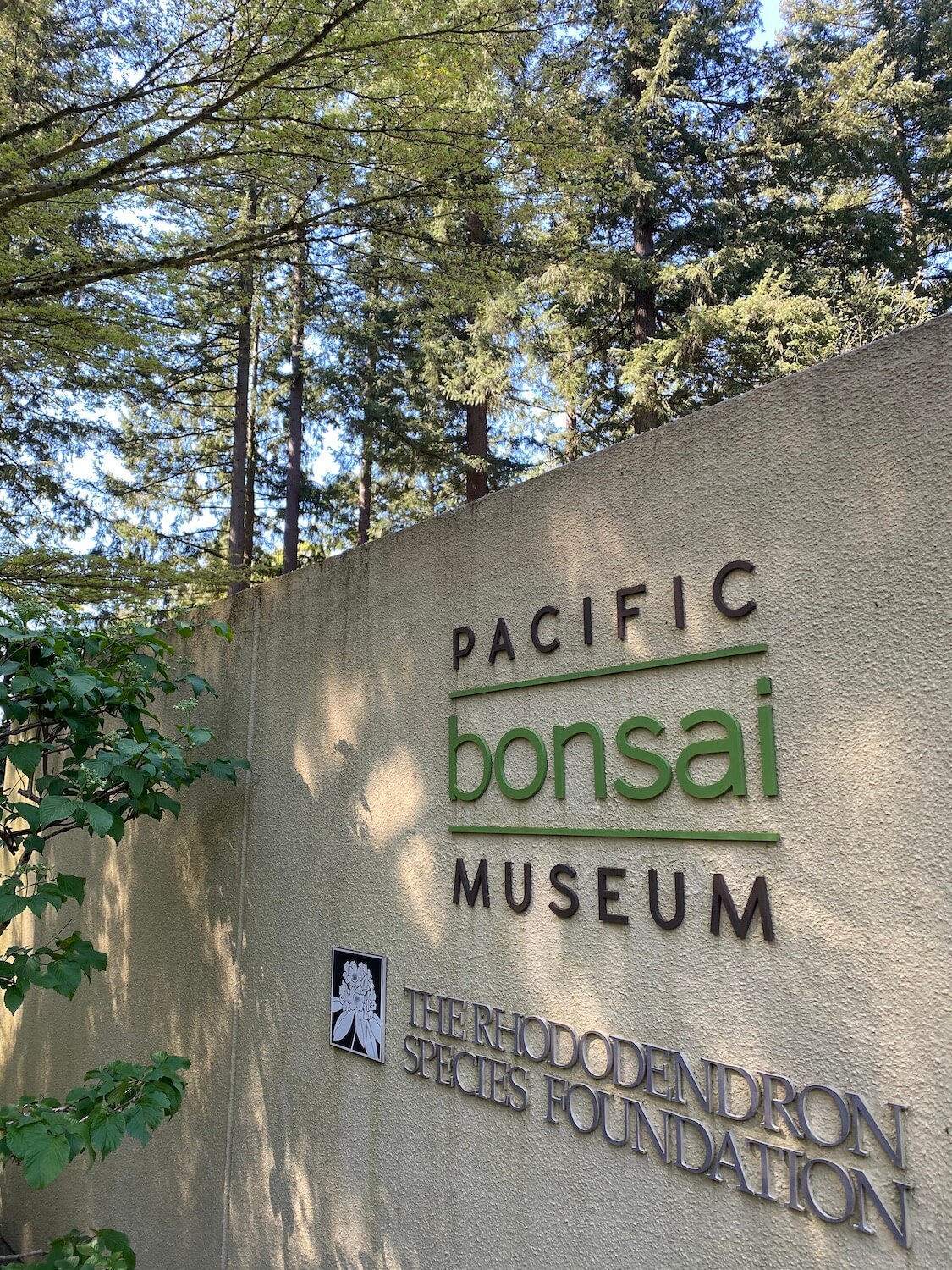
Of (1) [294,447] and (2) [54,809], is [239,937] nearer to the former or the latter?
(2) [54,809]

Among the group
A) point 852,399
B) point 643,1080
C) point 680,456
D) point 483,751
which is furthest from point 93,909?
point 852,399

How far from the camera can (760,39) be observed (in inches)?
437

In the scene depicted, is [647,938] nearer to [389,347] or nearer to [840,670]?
[840,670]

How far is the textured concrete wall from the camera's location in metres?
1.50

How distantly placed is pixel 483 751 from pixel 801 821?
37.4 inches

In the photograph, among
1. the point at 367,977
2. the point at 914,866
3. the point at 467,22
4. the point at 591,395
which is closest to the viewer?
the point at 914,866

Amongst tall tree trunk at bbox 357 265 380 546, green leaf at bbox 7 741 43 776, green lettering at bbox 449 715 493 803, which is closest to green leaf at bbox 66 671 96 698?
green leaf at bbox 7 741 43 776

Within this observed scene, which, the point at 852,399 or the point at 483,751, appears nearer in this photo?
the point at 852,399

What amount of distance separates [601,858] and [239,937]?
195cm

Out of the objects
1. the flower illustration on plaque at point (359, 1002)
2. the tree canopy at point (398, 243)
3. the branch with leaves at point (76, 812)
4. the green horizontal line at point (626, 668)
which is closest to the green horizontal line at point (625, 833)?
the green horizontal line at point (626, 668)

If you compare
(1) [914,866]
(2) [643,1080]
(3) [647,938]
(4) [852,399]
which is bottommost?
(2) [643,1080]

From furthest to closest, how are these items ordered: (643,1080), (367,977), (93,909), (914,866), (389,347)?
(389,347)
(93,909)
(367,977)
(643,1080)
(914,866)

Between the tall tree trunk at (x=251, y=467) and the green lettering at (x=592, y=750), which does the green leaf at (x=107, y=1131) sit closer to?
the green lettering at (x=592, y=750)

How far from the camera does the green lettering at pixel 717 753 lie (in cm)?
172
